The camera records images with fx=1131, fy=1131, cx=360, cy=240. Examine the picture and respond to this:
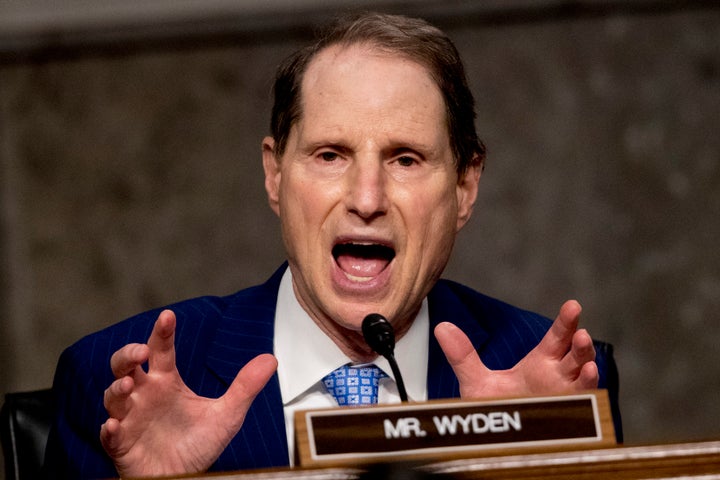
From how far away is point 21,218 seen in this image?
3.42m

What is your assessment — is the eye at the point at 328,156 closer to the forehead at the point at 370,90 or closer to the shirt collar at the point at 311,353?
the forehead at the point at 370,90

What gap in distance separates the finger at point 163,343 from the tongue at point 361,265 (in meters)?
0.44

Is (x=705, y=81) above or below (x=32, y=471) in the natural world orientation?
above

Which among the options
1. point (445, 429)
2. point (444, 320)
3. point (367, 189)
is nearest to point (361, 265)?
point (367, 189)

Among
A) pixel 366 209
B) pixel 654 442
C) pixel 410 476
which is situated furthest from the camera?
pixel 366 209

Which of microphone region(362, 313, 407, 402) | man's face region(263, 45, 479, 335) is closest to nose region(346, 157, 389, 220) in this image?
man's face region(263, 45, 479, 335)

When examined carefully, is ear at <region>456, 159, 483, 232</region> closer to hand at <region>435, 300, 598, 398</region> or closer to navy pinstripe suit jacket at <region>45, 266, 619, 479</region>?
navy pinstripe suit jacket at <region>45, 266, 619, 479</region>

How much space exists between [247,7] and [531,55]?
2.81ft

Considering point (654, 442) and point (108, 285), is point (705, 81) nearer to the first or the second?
point (108, 285)

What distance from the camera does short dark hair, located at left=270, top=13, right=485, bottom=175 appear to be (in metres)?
1.85

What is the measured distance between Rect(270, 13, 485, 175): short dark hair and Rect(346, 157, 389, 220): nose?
169mm

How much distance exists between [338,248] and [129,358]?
1.90 feet

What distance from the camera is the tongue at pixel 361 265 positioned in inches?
70.4

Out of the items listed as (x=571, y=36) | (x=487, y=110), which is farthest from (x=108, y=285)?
(x=571, y=36)
